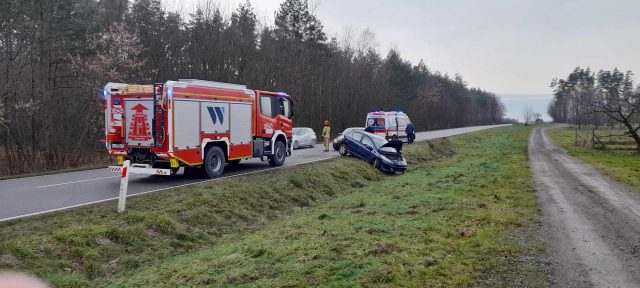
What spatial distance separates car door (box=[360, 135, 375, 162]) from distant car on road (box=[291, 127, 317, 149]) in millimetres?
8939

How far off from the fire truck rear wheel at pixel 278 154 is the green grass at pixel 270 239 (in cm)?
443

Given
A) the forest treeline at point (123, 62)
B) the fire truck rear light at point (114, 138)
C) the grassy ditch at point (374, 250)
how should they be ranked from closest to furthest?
the grassy ditch at point (374, 250), the fire truck rear light at point (114, 138), the forest treeline at point (123, 62)

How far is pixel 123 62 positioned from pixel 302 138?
40.4ft

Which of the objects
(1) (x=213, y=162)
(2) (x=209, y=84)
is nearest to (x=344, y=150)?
(1) (x=213, y=162)

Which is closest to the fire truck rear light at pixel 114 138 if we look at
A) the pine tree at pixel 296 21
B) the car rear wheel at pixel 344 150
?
the car rear wheel at pixel 344 150

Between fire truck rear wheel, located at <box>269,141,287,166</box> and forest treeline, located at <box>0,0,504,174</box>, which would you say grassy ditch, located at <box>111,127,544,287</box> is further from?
forest treeline, located at <box>0,0,504,174</box>

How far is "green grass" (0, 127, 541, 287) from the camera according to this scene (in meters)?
6.34

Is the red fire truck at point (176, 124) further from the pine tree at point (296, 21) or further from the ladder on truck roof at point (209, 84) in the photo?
the pine tree at point (296, 21)

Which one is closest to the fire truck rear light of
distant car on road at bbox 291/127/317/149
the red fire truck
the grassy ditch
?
the red fire truck

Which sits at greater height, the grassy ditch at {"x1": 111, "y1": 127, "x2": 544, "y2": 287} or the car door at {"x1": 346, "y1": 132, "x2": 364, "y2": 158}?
the car door at {"x1": 346, "y1": 132, "x2": 364, "y2": 158}

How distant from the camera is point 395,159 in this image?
22.2 metres

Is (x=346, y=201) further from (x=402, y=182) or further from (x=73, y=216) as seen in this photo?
(x=73, y=216)

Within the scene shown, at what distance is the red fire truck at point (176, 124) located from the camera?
13.1 meters

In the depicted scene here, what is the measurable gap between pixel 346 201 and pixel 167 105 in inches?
227
